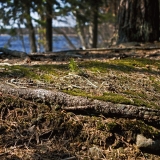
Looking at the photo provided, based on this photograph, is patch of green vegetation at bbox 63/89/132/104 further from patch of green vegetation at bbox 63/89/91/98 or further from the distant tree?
the distant tree

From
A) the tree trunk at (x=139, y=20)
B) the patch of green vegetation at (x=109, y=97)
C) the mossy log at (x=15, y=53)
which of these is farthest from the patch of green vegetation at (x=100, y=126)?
the tree trunk at (x=139, y=20)

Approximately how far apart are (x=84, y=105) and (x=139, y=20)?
4.10m

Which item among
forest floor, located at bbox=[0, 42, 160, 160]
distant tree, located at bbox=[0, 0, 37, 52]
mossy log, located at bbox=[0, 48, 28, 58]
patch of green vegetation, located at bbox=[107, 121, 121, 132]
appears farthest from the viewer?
distant tree, located at bbox=[0, 0, 37, 52]

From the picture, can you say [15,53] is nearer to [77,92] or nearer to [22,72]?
[22,72]

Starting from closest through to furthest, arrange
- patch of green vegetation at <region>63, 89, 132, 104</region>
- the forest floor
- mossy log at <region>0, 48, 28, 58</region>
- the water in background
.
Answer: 1. the forest floor
2. patch of green vegetation at <region>63, 89, 132, 104</region>
3. mossy log at <region>0, 48, 28, 58</region>
4. the water in background

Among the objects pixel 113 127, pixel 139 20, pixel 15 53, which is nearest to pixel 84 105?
pixel 113 127

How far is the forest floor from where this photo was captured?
7.28 ft

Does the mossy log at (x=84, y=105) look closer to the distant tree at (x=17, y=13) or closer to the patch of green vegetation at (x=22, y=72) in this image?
the patch of green vegetation at (x=22, y=72)

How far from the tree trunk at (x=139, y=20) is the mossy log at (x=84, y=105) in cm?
400

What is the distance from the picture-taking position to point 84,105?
250cm

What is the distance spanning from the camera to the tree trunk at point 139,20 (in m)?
6.05

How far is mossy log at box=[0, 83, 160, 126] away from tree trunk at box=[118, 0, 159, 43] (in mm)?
3999

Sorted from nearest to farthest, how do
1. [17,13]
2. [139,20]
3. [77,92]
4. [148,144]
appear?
1. [148,144]
2. [77,92]
3. [139,20]
4. [17,13]

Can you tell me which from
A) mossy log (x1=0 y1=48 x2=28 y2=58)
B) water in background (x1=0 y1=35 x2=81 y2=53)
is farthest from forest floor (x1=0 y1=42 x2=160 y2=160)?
water in background (x1=0 y1=35 x2=81 y2=53)
